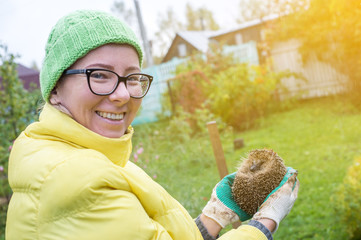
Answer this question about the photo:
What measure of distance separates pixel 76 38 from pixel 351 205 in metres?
2.68

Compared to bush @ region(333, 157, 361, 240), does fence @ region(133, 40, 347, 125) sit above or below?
above

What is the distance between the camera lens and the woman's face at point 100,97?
1238 millimetres

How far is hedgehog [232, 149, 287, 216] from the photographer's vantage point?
164 centimetres

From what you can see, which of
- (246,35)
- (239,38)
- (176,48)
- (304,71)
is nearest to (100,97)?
(304,71)

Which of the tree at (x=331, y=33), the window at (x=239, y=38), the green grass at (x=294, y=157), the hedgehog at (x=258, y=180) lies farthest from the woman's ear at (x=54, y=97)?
the window at (x=239, y=38)

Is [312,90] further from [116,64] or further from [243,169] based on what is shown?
[116,64]

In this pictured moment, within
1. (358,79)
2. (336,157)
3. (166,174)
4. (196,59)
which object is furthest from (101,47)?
(196,59)

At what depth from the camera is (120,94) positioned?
1.26 metres

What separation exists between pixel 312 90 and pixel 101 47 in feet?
29.3

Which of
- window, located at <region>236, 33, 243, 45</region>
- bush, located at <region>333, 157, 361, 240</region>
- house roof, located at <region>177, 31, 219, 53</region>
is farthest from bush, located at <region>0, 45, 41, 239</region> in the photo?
house roof, located at <region>177, 31, 219, 53</region>

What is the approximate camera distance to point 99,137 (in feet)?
3.98

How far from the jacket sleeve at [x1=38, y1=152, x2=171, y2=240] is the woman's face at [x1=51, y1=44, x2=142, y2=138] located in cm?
25

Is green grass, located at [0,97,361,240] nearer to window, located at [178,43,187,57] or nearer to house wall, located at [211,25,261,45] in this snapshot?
house wall, located at [211,25,261,45]

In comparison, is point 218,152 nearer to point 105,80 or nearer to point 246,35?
point 105,80
